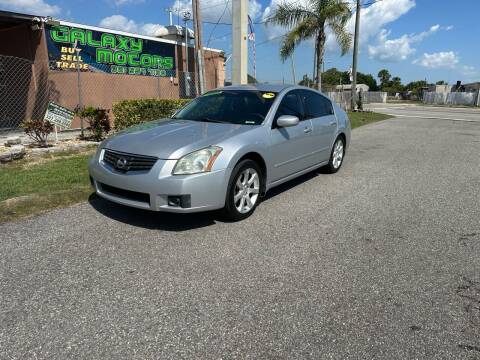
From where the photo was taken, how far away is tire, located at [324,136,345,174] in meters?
6.93

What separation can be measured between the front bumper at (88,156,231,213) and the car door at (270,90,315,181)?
1100 mm

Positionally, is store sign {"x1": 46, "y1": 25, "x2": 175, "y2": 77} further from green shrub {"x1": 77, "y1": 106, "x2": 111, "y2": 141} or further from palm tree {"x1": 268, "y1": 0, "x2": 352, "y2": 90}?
palm tree {"x1": 268, "y1": 0, "x2": 352, "y2": 90}

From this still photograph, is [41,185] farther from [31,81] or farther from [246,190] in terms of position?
[31,81]

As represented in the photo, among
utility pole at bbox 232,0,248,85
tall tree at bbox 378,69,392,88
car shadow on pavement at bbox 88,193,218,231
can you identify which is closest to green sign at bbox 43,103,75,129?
car shadow on pavement at bbox 88,193,218,231

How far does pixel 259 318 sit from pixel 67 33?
39.8 feet

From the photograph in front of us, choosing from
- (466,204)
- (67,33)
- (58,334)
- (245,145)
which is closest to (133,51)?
(67,33)

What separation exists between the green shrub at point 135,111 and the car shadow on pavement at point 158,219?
5361mm

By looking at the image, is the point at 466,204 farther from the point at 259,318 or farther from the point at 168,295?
the point at 168,295

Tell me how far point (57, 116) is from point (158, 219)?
5.77 metres

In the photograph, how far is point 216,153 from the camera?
4.12 meters

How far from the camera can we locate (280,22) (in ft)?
66.8

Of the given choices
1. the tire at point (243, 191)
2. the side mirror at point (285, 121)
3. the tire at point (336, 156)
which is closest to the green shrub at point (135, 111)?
the tire at point (336, 156)

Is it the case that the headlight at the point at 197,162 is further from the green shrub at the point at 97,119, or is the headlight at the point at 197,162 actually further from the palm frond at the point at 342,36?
the palm frond at the point at 342,36

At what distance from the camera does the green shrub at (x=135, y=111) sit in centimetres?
1001
